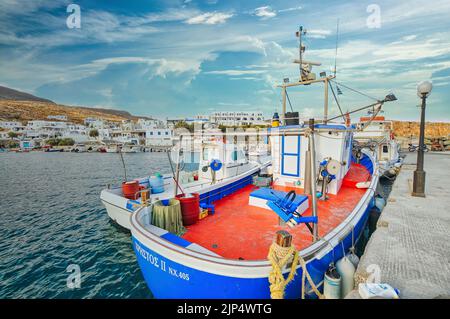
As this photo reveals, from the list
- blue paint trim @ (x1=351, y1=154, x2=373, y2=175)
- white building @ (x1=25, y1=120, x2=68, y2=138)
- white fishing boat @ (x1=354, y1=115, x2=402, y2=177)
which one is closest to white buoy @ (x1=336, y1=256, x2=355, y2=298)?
blue paint trim @ (x1=351, y1=154, x2=373, y2=175)

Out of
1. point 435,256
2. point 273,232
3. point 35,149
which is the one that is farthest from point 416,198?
point 35,149

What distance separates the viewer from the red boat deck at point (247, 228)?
462 cm

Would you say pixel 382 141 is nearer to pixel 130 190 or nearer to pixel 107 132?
pixel 130 190

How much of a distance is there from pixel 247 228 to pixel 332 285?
7.67 ft

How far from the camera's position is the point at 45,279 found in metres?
6.35

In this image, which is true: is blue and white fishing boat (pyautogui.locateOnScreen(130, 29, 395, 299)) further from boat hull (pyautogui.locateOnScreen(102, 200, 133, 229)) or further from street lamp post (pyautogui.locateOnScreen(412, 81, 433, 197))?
boat hull (pyautogui.locateOnScreen(102, 200, 133, 229))

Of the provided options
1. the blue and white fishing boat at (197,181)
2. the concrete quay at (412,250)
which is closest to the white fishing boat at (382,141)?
the concrete quay at (412,250)

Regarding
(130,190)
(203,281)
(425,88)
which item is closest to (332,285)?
(203,281)

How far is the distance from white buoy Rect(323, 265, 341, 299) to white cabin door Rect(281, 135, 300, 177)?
4.87m

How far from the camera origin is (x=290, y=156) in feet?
27.3

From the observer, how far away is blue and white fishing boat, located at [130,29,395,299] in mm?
3186

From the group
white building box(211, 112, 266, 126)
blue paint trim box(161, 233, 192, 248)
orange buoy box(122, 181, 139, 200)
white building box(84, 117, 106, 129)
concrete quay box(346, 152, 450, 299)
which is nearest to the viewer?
concrete quay box(346, 152, 450, 299)

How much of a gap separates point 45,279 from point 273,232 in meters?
7.31

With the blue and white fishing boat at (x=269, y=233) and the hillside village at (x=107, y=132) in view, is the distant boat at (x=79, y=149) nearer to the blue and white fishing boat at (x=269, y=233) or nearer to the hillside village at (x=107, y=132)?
the hillside village at (x=107, y=132)
